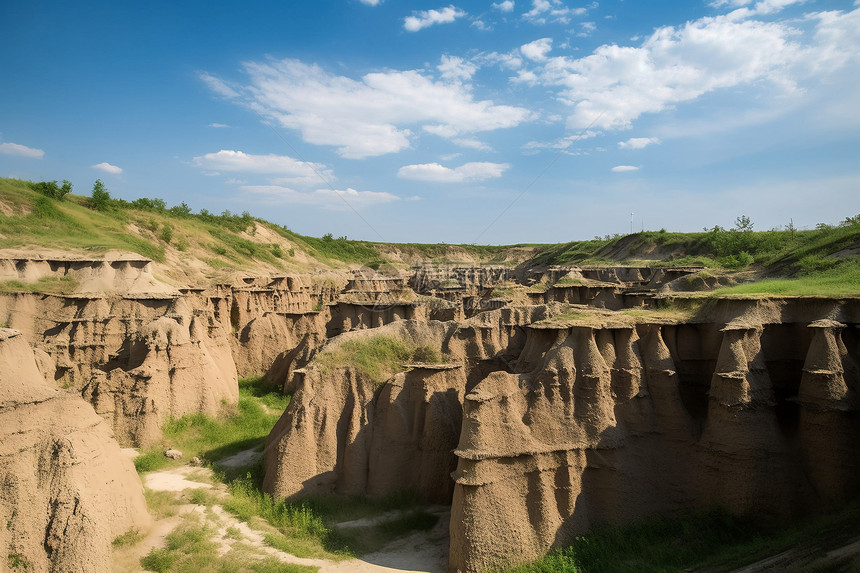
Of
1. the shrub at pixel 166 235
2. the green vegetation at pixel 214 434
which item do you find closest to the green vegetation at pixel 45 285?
the green vegetation at pixel 214 434

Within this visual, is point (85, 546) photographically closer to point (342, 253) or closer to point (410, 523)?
point (410, 523)

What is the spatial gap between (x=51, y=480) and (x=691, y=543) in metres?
14.4

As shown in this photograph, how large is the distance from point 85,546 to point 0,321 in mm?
18606

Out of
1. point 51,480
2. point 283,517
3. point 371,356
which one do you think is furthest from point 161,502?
point 371,356

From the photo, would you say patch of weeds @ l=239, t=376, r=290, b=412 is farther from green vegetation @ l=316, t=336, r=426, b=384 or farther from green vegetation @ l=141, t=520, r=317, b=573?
green vegetation @ l=141, t=520, r=317, b=573

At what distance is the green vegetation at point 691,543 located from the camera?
10.6 meters

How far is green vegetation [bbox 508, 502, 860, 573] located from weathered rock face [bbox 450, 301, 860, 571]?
0.34 meters

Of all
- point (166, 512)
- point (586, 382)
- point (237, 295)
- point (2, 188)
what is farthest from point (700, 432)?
point (2, 188)

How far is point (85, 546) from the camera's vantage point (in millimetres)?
10766

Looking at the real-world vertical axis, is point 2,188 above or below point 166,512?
above

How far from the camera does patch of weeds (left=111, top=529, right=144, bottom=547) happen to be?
39.7ft

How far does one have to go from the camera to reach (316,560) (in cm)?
1239

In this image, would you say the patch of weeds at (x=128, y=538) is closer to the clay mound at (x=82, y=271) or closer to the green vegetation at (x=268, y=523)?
the green vegetation at (x=268, y=523)

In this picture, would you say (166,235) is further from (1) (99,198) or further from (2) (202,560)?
(2) (202,560)
